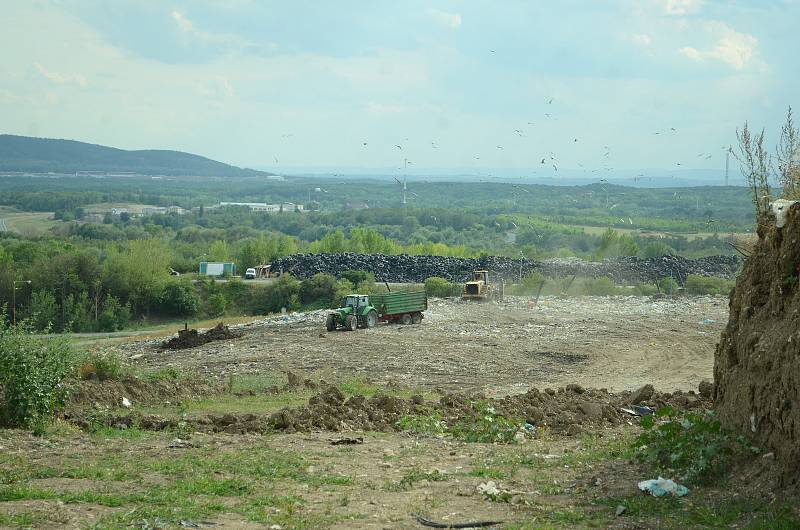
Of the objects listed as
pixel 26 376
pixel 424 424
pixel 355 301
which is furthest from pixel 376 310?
pixel 26 376

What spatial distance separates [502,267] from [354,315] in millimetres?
28379

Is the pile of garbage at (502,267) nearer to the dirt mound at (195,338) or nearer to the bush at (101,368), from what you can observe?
the dirt mound at (195,338)

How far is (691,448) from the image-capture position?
938 cm

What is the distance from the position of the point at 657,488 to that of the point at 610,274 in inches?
1725

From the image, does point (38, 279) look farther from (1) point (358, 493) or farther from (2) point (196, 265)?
(1) point (358, 493)

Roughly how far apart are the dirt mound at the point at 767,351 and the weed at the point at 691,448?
0.73 feet

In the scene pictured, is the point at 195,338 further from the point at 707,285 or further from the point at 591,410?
the point at 707,285

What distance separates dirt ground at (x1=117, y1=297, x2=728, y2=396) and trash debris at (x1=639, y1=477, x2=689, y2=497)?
1124cm

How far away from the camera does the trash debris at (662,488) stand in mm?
8570

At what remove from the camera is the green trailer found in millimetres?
31328

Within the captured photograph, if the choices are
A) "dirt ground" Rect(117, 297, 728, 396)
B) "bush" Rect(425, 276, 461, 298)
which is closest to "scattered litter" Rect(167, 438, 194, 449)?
"dirt ground" Rect(117, 297, 728, 396)

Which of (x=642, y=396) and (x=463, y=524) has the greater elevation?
(x=463, y=524)

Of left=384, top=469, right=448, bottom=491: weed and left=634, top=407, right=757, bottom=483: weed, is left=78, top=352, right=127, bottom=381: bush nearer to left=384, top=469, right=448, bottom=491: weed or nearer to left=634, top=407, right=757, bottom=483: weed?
left=384, top=469, right=448, bottom=491: weed

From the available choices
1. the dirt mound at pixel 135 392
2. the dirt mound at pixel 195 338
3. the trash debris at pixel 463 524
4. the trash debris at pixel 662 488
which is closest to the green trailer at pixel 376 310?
the dirt mound at pixel 195 338
